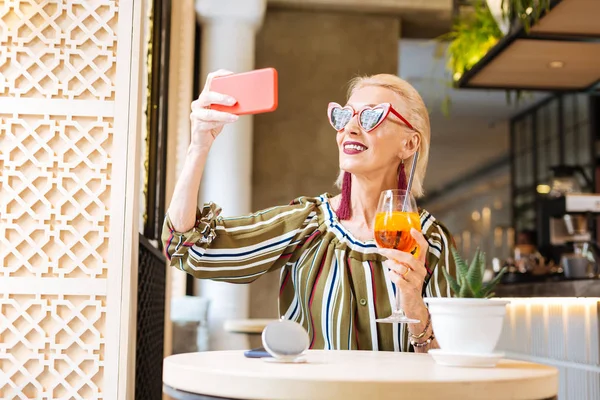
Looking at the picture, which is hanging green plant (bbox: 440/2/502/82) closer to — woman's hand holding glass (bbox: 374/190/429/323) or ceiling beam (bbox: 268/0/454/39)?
ceiling beam (bbox: 268/0/454/39)

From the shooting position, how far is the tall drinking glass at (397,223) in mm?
1718

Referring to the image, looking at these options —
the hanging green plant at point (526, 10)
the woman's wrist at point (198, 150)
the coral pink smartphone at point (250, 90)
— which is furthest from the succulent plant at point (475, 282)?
the hanging green plant at point (526, 10)

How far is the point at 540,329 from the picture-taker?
4219 mm

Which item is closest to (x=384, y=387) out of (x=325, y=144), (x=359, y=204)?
(x=359, y=204)

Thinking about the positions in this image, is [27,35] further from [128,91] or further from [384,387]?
[384,387]

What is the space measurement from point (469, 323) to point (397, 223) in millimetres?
382

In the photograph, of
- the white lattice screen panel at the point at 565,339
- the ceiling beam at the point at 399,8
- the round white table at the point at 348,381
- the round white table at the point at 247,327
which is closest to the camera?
the round white table at the point at 348,381

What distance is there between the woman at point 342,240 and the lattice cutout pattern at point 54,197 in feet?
1.45

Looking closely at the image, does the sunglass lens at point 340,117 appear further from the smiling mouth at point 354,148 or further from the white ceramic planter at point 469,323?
the white ceramic planter at point 469,323

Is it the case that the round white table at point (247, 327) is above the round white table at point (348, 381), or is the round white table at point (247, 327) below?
below

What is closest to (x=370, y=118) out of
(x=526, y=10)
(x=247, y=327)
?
(x=526, y=10)

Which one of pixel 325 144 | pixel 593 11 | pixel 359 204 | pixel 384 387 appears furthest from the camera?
pixel 325 144

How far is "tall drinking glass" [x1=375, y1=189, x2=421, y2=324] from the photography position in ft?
5.64

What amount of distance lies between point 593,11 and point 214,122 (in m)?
2.80
